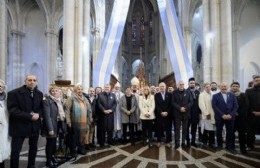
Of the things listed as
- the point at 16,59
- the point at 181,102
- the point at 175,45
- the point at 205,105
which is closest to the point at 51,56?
the point at 16,59

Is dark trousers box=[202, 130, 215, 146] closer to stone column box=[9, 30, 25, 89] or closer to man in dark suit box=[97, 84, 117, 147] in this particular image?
man in dark suit box=[97, 84, 117, 147]

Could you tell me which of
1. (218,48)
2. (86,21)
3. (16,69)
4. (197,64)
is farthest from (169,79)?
(16,69)

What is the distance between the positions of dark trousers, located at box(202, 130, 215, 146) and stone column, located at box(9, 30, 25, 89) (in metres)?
14.2

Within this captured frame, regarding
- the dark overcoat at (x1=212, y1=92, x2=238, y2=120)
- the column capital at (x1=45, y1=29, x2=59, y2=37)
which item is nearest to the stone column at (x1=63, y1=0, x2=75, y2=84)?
the dark overcoat at (x1=212, y1=92, x2=238, y2=120)

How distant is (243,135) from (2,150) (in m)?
4.41

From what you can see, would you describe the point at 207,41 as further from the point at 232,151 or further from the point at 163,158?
the point at 163,158

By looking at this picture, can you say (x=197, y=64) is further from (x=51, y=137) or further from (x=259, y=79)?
(x=51, y=137)

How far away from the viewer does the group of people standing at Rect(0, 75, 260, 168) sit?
3.33 m

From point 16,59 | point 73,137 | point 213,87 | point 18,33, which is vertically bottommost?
point 73,137

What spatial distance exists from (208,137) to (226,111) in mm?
1081

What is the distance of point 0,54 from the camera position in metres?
8.01

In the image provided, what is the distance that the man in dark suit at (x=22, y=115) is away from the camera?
328 centimetres

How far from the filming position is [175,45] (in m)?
7.98

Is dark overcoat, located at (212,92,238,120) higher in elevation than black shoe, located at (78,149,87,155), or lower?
higher
